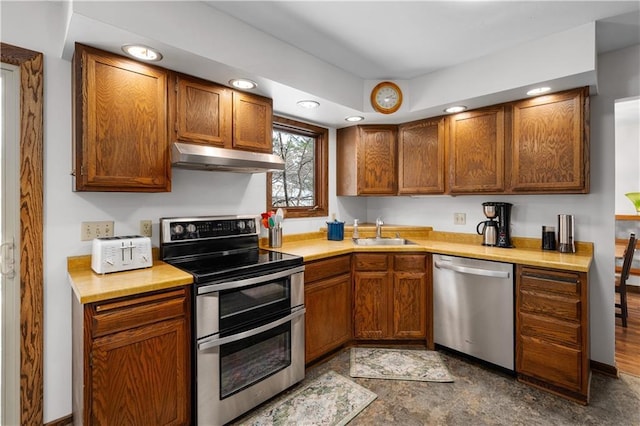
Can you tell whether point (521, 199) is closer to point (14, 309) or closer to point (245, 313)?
point (245, 313)

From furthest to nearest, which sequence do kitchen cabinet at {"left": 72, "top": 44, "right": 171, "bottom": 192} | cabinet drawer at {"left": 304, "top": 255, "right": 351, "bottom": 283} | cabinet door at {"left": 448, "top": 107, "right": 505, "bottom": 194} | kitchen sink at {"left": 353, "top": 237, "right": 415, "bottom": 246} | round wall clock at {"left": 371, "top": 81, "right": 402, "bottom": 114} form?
kitchen sink at {"left": 353, "top": 237, "right": 415, "bottom": 246} → round wall clock at {"left": 371, "top": 81, "right": 402, "bottom": 114} → cabinet door at {"left": 448, "top": 107, "right": 505, "bottom": 194} → cabinet drawer at {"left": 304, "top": 255, "right": 351, "bottom": 283} → kitchen cabinet at {"left": 72, "top": 44, "right": 171, "bottom": 192}

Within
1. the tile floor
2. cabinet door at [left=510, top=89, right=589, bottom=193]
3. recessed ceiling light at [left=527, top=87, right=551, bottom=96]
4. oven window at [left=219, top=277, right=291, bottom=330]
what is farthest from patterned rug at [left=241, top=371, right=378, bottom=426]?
recessed ceiling light at [left=527, top=87, right=551, bottom=96]

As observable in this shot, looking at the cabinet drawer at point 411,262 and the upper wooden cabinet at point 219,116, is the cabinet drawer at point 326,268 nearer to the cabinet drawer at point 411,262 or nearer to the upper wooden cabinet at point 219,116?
the cabinet drawer at point 411,262

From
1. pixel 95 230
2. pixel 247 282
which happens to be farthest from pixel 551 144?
pixel 95 230

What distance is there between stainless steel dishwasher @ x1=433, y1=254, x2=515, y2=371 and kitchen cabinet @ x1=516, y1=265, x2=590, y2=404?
0.26ft

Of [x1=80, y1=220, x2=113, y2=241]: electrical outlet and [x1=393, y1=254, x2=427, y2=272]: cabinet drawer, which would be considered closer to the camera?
[x1=80, y1=220, x2=113, y2=241]: electrical outlet

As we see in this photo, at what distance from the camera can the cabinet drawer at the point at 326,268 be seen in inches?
95.9

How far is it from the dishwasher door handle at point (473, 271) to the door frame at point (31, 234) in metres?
2.75

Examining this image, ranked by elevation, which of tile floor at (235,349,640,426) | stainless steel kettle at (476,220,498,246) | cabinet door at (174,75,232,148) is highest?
cabinet door at (174,75,232,148)

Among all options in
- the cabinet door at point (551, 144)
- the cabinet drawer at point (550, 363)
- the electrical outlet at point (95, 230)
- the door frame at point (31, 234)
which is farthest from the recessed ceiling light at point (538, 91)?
the door frame at point (31, 234)

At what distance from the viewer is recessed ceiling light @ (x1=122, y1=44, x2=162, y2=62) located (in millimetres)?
1741

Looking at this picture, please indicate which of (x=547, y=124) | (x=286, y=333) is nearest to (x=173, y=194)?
(x=286, y=333)

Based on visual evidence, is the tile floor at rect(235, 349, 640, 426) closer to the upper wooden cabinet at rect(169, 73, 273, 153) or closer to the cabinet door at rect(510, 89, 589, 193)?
the cabinet door at rect(510, 89, 589, 193)

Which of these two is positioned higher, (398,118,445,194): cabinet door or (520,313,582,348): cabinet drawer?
(398,118,445,194): cabinet door
